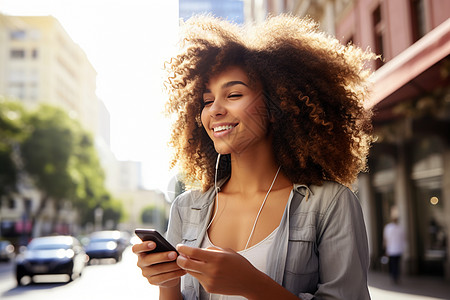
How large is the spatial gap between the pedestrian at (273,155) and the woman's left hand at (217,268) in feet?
0.79

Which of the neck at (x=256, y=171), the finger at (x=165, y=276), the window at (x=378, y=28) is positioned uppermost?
the window at (x=378, y=28)

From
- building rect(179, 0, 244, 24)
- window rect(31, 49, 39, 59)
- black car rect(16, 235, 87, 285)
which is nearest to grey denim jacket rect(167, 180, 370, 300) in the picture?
building rect(179, 0, 244, 24)

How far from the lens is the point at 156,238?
1752 mm

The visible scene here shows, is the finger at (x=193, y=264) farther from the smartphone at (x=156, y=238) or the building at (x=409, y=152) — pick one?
the building at (x=409, y=152)

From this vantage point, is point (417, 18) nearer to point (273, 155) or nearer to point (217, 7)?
point (217, 7)

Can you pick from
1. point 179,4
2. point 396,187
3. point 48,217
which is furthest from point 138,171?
point 179,4

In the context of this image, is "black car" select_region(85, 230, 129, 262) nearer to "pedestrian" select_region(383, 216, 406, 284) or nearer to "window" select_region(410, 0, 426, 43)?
"pedestrian" select_region(383, 216, 406, 284)

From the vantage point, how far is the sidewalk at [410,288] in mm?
9898

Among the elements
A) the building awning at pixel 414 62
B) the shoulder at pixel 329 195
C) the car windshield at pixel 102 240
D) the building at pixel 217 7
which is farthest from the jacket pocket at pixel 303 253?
the car windshield at pixel 102 240

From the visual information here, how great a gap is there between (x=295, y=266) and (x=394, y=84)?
15.3ft

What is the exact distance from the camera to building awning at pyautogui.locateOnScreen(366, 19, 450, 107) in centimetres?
497

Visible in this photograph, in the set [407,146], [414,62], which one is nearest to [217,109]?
[414,62]

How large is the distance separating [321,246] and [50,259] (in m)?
16.1

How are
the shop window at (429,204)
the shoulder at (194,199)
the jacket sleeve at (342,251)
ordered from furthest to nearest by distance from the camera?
the shop window at (429,204)
the shoulder at (194,199)
the jacket sleeve at (342,251)
